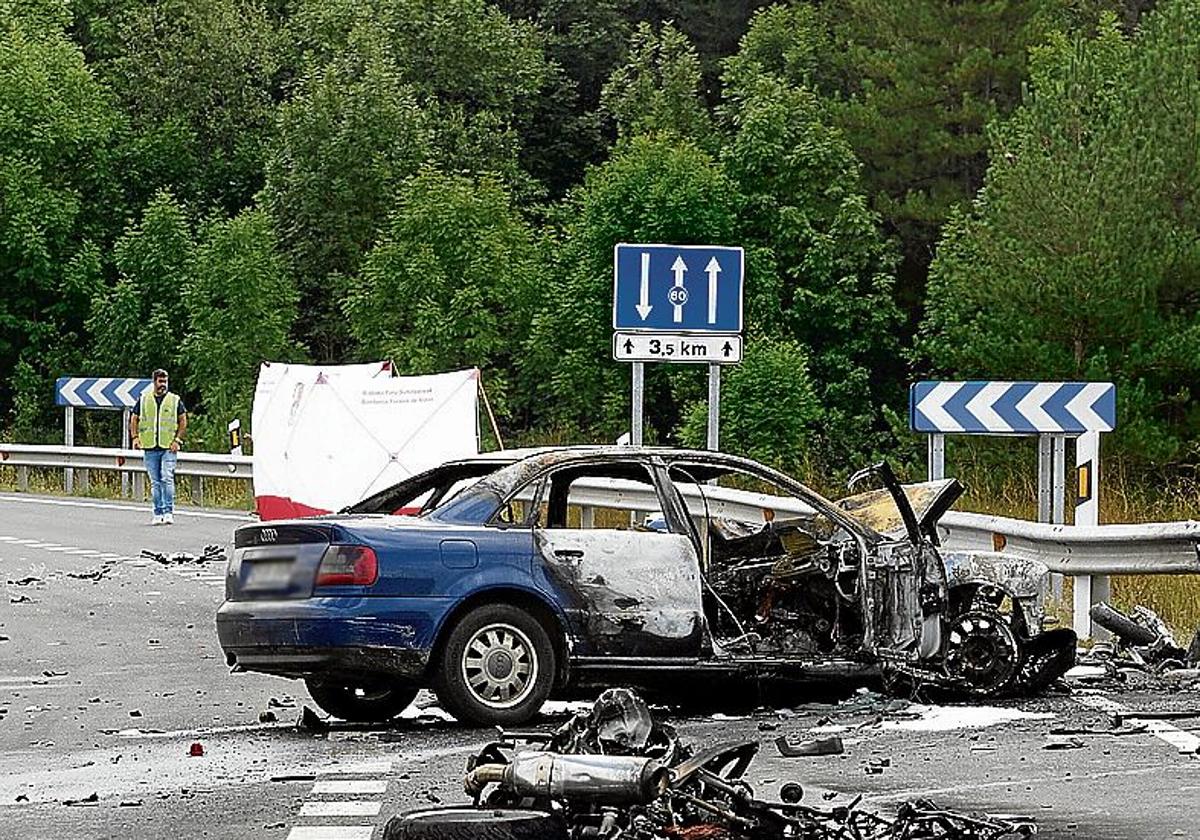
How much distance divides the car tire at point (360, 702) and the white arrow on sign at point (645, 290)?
749 cm

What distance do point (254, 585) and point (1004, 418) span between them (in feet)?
25.8

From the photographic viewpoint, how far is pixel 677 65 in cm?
6450

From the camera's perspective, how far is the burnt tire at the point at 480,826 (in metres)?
7.21

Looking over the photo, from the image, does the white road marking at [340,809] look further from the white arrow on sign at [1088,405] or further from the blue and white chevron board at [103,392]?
the blue and white chevron board at [103,392]

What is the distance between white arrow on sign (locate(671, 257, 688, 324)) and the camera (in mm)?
19172

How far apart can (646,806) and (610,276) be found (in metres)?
49.7

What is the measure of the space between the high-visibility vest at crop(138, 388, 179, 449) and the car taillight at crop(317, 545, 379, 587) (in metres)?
17.7

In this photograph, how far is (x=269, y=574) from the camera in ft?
37.5

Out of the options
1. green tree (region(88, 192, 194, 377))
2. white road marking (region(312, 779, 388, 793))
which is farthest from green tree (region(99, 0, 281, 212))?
white road marking (region(312, 779, 388, 793))

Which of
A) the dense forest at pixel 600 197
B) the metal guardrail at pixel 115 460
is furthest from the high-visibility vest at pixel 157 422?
the dense forest at pixel 600 197

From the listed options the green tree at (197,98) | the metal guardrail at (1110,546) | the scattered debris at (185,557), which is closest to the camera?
the metal guardrail at (1110,546)

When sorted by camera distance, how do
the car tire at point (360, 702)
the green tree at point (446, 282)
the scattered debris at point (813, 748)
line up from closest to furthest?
the scattered debris at point (813, 748) → the car tire at point (360, 702) → the green tree at point (446, 282)

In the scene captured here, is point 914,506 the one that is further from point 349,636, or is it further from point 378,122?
point 378,122

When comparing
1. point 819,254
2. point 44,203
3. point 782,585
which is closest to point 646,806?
point 782,585
